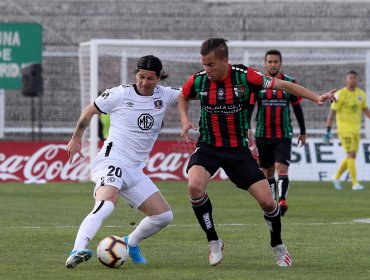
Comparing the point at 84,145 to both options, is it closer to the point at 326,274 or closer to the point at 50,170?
the point at 50,170

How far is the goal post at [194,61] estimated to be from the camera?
23641 mm

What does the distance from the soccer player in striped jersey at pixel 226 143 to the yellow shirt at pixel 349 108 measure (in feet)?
39.3

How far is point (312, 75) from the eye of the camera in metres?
27.9

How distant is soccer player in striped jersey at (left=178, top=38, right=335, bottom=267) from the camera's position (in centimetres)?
953

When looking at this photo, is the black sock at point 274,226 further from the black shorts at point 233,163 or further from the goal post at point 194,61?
the goal post at point 194,61

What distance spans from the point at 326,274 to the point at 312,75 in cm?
1926

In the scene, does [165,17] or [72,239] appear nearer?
[72,239]

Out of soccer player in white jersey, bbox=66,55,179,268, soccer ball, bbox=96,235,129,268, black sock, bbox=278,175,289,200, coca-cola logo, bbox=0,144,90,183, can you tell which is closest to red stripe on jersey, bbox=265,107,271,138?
black sock, bbox=278,175,289,200

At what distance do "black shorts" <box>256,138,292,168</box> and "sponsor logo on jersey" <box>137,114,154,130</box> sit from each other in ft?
20.1

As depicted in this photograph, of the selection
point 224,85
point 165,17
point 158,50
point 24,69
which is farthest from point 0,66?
point 224,85

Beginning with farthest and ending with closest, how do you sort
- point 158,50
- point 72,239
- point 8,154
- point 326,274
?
Answer: point 158,50 → point 8,154 → point 72,239 → point 326,274

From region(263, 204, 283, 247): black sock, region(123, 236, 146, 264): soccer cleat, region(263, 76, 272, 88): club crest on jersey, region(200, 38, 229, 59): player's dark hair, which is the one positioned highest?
region(200, 38, 229, 59): player's dark hair

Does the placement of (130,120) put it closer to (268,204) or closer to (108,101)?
(108,101)

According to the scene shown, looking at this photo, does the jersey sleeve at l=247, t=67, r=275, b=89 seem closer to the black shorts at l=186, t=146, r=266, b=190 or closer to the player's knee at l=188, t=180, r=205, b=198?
the black shorts at l=186, t=146, r=266, b=190
